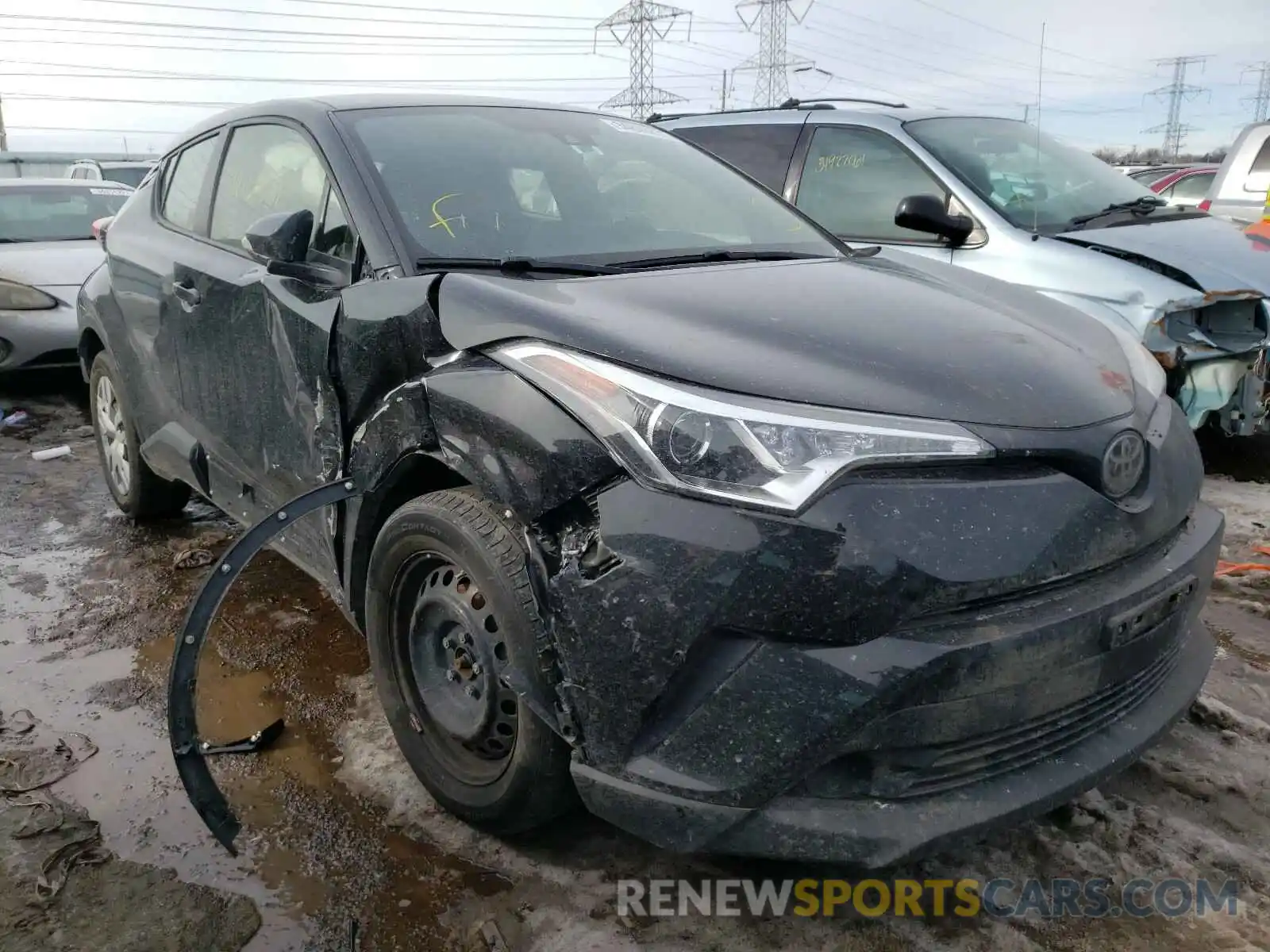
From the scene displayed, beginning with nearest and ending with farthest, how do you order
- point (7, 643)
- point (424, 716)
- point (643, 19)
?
1. point (424, 716)
2. point (7, 643)
3. point (643, 19)

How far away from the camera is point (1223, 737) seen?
8.81 ft

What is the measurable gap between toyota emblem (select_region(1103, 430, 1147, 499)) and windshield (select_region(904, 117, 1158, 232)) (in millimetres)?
3201

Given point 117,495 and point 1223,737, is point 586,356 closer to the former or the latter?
point 1223,737

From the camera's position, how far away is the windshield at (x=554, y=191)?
258cm

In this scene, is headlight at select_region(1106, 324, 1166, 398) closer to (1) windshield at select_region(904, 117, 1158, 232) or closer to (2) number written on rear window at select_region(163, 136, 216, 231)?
(1) windshield at select_region(904, 117, 1158, 232)

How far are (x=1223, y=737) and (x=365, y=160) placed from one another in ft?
9.11

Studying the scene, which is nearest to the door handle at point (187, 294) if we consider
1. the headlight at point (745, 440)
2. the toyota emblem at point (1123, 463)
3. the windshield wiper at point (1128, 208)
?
the headlight at point (745, 440)

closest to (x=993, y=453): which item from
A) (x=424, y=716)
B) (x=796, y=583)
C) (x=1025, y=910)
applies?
(x=796, y=583)

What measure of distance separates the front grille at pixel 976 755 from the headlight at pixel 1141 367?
54 centimetres

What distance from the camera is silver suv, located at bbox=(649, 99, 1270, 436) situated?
450cm

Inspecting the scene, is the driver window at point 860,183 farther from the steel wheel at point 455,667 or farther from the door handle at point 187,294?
the steel wheel at point 455,667

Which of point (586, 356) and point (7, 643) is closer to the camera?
point (586, 356)

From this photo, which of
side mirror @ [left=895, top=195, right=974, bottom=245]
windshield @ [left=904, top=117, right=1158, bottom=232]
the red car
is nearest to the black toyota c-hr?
side mirror @ [left=895, top=195, right=974, bottom=245]

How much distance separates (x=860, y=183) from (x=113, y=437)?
12.9 ft
